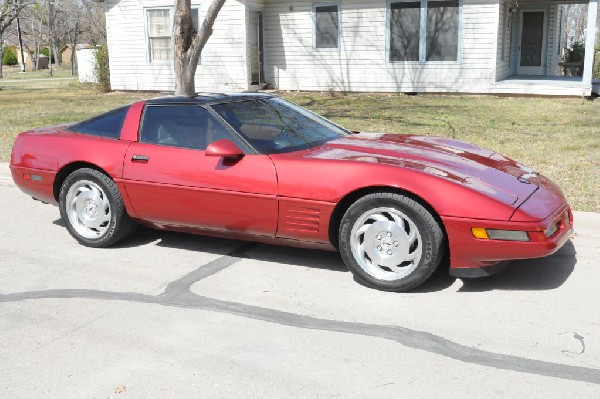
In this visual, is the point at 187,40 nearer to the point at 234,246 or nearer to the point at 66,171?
the point at 66,171

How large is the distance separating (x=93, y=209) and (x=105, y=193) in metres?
0.24

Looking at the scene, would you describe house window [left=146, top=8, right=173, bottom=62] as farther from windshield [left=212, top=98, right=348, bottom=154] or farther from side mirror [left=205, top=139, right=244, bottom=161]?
side mirror [left=205, top=139, right=244, bottom=161]

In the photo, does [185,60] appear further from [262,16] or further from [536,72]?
[536,72]

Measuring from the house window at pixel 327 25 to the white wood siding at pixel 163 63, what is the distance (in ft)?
7.11

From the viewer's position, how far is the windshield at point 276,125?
5203 mm

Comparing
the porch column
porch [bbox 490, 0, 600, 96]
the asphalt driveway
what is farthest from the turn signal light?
porch [bbox 490, 0, 600, 96]

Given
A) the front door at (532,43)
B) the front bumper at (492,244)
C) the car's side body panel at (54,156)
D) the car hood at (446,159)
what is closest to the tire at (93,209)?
the car's side body panel at (54,156)

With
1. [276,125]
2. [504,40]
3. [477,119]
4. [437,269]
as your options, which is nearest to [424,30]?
[504,40]

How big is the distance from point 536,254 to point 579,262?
116cm

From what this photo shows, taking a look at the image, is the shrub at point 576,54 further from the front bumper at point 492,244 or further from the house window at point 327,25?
the front bumper at point 492,244

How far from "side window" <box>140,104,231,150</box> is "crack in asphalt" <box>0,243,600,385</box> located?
1014 mm

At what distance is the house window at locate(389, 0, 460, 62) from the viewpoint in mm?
17875

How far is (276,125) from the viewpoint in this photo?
18.0 ft

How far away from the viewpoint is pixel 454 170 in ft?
15.5
